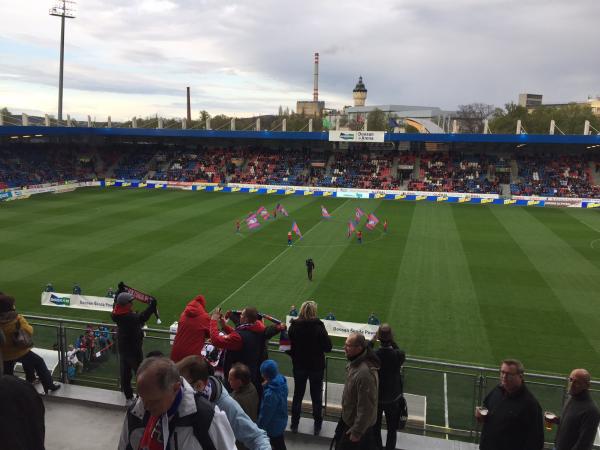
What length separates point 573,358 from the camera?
15383 mm

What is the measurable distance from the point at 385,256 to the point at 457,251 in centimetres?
476

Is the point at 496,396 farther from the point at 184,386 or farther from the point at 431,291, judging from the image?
the point at 431,291

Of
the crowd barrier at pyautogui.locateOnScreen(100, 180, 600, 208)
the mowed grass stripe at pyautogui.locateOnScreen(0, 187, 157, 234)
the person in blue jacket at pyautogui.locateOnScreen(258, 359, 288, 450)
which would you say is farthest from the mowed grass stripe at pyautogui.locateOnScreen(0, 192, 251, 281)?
the person in blue jacket at pyautogui.locateOnScreen(258, 359, 288, 450)

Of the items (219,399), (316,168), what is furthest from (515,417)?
(316,168)

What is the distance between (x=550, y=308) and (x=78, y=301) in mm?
18855

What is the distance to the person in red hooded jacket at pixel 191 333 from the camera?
6.27m

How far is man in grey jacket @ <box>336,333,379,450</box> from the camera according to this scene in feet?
A: 16.2

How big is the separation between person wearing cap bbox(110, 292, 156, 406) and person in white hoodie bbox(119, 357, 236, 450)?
148 inches

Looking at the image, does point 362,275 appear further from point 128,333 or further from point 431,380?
point 128,333

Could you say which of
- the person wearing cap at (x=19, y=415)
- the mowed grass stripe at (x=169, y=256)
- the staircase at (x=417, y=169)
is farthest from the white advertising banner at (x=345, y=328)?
the staircase at (x=417, y=169)

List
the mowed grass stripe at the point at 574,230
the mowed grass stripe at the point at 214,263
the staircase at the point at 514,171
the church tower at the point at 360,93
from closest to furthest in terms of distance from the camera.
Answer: the mowed grass stripe at the point at 214,263 → the mowed grass stripe at the point at 574,230 → the staircase at the point at 514,171 → the church tower at the point at 360,93

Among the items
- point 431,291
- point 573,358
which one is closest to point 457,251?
point 431,291

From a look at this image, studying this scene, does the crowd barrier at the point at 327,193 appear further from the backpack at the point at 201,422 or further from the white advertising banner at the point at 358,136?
the backpack at the point at 201,422

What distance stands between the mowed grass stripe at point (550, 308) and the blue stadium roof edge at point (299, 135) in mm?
25297
